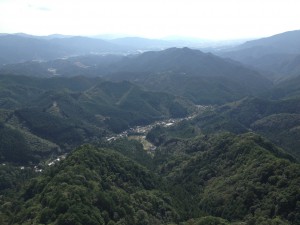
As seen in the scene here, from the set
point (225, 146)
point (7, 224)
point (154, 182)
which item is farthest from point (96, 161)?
point (225, 146)

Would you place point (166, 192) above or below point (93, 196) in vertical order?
below

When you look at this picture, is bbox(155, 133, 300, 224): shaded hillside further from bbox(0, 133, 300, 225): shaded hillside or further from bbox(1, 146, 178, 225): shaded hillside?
bbox(1, 146, 178, 225): shaded hillside

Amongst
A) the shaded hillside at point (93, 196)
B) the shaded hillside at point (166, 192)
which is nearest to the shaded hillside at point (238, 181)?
the shaded hillside at point (166, 192)

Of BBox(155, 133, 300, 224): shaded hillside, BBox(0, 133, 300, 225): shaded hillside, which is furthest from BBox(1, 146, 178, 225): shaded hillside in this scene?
BBox(155, 133, 300, 224): shaded hillside

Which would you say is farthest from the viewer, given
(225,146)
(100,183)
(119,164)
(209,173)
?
(225,146)

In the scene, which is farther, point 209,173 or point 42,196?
point 209,173

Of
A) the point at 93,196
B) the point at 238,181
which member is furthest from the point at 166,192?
the point at 93,196

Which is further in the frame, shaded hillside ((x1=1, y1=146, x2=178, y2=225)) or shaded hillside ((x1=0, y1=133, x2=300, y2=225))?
shaded hillside ((x1=0, y1=133, x2=300, y2=225))

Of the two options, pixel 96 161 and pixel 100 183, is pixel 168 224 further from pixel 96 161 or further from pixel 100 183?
pixel 96 161

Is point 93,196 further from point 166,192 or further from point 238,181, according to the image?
point 238,181

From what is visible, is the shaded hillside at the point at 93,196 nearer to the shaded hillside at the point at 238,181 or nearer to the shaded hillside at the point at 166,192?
the shaded hillside at the point at 166,192

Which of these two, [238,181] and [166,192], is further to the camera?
[166,192]
